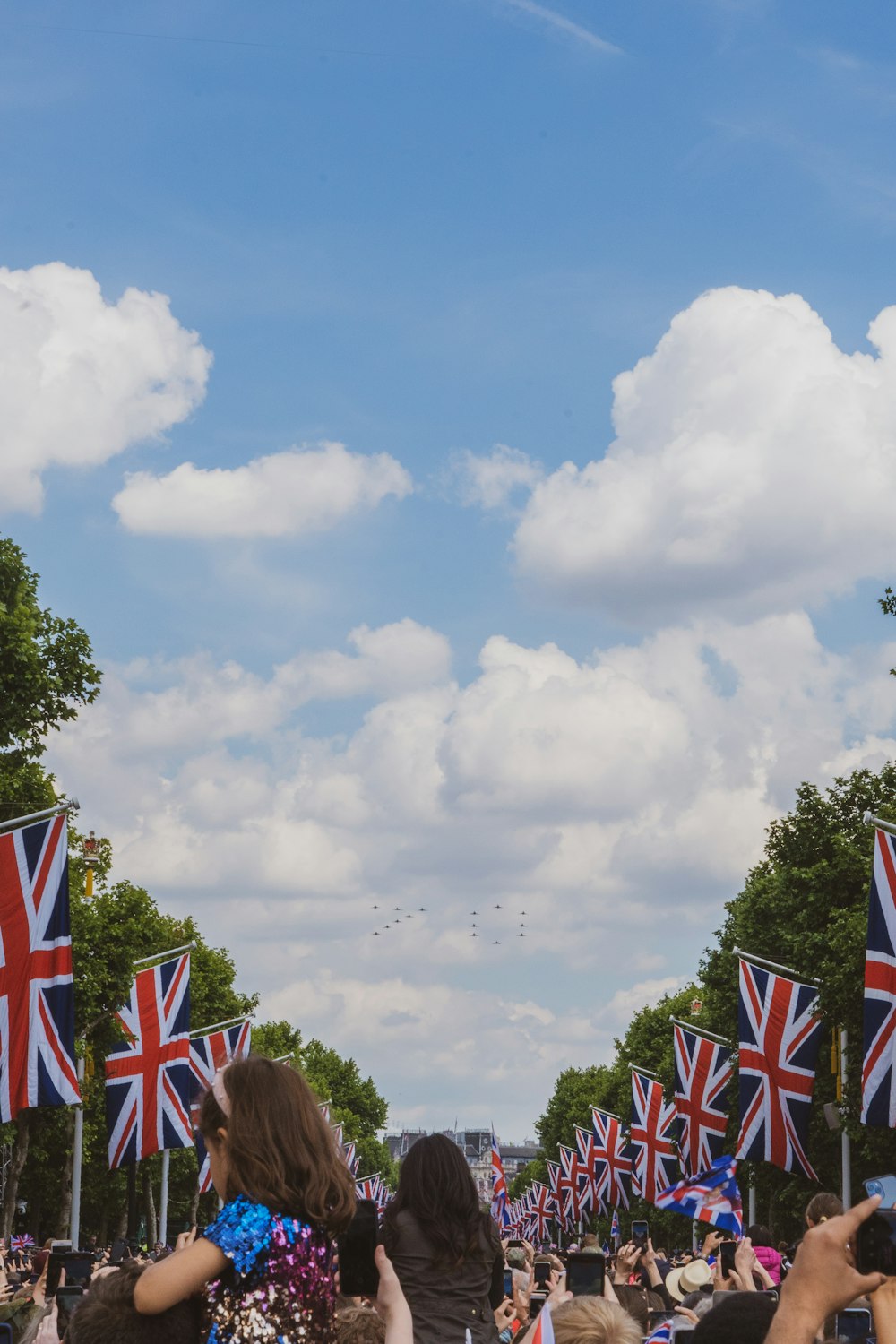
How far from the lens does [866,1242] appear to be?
2.76 meters

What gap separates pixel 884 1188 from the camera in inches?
138

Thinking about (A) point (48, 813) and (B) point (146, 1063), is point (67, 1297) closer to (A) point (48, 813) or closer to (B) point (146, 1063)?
(A) point (48, 813)

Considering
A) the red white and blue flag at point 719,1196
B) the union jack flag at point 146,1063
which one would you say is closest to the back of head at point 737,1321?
the red white and blue flag at point 719,1196

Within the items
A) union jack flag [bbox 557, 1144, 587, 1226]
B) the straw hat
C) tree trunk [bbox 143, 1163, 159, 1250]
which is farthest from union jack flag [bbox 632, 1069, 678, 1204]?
the straw hat

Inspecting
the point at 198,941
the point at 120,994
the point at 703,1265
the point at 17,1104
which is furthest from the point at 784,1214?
the point at 703,1265

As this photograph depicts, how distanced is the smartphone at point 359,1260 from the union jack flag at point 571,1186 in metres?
72.8

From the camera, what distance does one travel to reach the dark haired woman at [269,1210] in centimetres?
423

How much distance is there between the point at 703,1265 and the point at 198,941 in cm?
6976

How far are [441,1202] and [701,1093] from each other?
118 feet

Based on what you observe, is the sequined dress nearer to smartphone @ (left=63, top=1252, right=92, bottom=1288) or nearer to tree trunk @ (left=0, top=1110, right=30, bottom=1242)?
smartphone @ (left=63, top=1252, right=92, bottom=1288)

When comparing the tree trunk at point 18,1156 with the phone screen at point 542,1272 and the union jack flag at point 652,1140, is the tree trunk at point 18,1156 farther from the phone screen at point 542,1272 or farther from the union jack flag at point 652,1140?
the phone screen at point 542,1272

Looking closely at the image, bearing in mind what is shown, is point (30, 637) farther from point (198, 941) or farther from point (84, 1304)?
point (198, 941)

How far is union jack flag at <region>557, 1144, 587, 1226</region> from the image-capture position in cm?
7762

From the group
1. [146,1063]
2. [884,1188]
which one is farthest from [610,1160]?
[884,1188]
